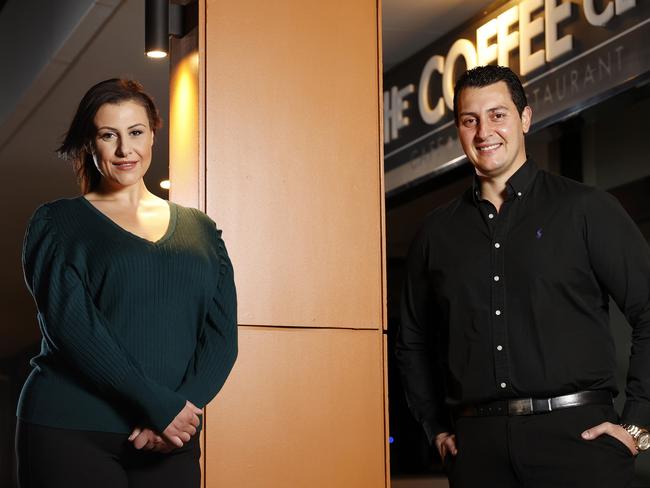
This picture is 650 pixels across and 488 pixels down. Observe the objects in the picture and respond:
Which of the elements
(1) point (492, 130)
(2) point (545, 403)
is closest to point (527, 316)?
(2) point (545, 403)

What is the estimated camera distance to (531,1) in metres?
4.93

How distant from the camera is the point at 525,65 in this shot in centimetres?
495

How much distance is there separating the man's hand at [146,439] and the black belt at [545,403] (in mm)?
811

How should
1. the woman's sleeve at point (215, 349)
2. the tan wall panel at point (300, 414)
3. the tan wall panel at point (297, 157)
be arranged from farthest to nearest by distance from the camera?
the tan wall panel at point (297, 157) → the tan wall panel at point (300, 414) → the woman's sleeve at point (215, 349)

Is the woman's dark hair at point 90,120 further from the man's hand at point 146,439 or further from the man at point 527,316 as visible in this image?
the man at point 527,316

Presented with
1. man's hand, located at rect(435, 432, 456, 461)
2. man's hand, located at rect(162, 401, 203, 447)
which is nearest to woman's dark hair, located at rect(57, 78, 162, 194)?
man's hand, located at rect(162, 401, 203, 447)

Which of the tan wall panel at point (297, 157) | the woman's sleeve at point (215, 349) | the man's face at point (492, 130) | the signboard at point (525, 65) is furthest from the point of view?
the signboard at point (525, 65)

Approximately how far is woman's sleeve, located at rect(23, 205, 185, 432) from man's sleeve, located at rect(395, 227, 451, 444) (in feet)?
2.63

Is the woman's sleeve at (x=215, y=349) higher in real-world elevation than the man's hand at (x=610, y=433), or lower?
higher

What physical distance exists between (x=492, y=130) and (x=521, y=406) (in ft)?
2.33

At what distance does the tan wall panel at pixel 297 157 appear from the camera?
3.13 meters

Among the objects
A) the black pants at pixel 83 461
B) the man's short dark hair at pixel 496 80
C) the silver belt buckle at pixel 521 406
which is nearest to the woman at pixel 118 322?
the black pants at pixel 83 461

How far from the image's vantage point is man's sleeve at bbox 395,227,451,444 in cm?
271

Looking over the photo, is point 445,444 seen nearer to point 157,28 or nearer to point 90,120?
point 90,120
